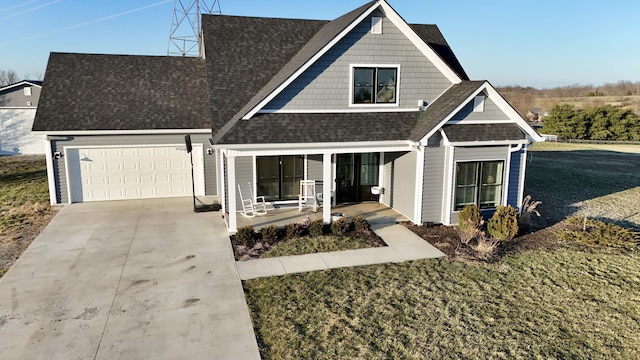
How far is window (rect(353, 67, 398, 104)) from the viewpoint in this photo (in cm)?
1321

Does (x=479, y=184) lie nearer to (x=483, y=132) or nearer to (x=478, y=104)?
(x=483, y=132)

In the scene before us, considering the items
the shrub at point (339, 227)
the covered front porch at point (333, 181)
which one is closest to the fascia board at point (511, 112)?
the covered front porch at point (333, 181)

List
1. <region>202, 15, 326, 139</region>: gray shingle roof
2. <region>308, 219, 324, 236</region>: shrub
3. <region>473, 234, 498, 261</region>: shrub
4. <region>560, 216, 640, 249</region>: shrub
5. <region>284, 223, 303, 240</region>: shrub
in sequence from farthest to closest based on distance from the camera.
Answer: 1. <region>202, 15, 326, 139</region>: gray shingle roof
2. <region>308, 219, 324, 236</region>: shrub
3. <region>284, 223, 303, 240</region>: shrub
4. <region>560, 216, 640, 249</region>: shrub
5. <region>473, 234, 498, 261</region>: shrub

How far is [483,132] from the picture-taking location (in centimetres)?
1253

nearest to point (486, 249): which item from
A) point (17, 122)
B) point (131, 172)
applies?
point (131, 172)

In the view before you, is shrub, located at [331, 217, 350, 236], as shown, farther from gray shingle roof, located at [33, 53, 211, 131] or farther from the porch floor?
gray shingle roof, located at [33, 53, 211, 131]

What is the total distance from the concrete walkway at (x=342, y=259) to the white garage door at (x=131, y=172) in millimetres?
7726

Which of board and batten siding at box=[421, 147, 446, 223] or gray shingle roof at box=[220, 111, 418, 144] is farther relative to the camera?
board and batten siding at box=[421, 147, 446, 223]

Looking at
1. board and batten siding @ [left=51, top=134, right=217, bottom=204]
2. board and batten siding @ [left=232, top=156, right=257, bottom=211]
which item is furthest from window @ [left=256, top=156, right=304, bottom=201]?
board and batten siding @ [left=51, top=134, right=217, bottom=204]

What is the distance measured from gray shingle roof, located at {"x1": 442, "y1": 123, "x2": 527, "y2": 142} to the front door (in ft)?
11.2

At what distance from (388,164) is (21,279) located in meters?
10.7

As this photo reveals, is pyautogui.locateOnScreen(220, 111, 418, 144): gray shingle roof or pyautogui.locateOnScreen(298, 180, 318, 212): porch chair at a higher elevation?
pyautogui.locateOnScreen(220, 111, 418, 144): gray shingle roof

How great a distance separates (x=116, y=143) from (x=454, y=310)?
43.4 feet

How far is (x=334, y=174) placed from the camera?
49.3 ft
